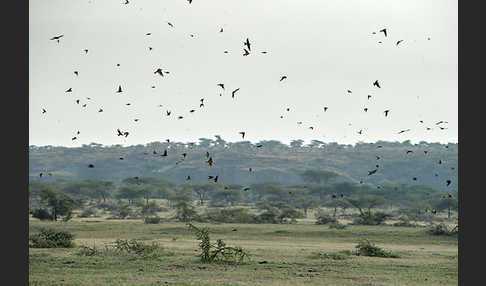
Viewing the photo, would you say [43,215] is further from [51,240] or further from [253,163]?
[253,163]

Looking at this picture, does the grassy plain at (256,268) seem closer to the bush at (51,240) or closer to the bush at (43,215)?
the bush at (51,240)

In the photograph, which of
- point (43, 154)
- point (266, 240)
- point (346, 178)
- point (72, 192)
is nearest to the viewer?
point (266, 240)

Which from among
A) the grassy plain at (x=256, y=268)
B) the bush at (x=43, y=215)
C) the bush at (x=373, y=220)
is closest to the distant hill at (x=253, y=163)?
the bush at (x=373, y=220)

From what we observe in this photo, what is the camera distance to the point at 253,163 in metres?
157

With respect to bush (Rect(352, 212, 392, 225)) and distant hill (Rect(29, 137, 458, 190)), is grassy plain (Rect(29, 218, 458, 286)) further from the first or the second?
distant hill (Rect(29, 137, 458, 190))

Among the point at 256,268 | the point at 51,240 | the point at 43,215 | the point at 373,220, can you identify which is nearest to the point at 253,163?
the point at 373,220

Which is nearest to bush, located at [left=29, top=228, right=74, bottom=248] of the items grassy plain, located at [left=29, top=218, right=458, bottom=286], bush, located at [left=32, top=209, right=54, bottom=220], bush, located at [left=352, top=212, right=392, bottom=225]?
grassy plain, located at [left=29, top=218, right=458, bottom=286]

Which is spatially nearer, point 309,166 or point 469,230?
point 469,230

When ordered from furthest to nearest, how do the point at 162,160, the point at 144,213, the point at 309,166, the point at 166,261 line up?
the point at 162,160 < the point at 309,166 < the point at 144,213 < the point at 166,261

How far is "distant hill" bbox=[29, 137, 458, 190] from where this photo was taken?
14800 cm

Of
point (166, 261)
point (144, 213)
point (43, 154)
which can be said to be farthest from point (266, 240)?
point (43, 154)

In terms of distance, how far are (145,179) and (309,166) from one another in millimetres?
64106

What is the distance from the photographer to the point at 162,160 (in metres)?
A: 166

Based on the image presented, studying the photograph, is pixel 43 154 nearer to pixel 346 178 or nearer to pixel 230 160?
pixel 230 160
